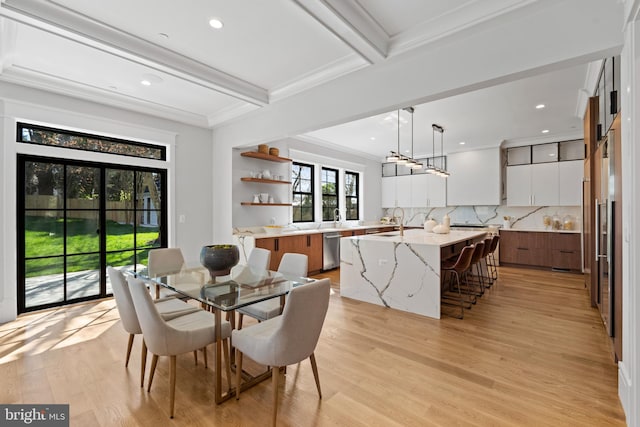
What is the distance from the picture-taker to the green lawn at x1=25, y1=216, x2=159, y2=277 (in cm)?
362

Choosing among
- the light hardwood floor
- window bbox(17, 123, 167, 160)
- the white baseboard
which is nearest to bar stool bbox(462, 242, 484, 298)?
the light hardwood floor

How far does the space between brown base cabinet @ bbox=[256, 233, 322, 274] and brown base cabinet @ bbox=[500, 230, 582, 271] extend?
3968 millimetres

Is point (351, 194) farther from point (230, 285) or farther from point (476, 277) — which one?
point (230, 285)

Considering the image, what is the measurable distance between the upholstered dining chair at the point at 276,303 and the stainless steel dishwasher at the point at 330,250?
304cm

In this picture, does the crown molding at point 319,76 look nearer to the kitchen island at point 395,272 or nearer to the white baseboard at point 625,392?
the kitchen island at point 395,272

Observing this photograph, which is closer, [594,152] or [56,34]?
[56,34]

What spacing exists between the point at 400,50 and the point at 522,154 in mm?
5297

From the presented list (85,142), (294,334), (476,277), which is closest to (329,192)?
(476,277)

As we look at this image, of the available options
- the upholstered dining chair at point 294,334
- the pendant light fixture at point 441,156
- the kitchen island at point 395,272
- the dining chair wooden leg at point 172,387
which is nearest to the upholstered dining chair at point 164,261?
the dining chair wooden leg at point 172,387

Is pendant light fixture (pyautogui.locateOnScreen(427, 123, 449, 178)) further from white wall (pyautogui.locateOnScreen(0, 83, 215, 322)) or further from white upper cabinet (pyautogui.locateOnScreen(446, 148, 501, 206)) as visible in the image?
white wall (pyautogui.locateOnScreen(0, 83, 215, 322))

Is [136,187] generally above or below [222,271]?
above

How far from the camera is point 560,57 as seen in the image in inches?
82.7

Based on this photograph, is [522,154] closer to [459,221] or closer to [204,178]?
[459,221]

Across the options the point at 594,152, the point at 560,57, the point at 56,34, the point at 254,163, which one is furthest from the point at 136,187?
the point at 594,152
